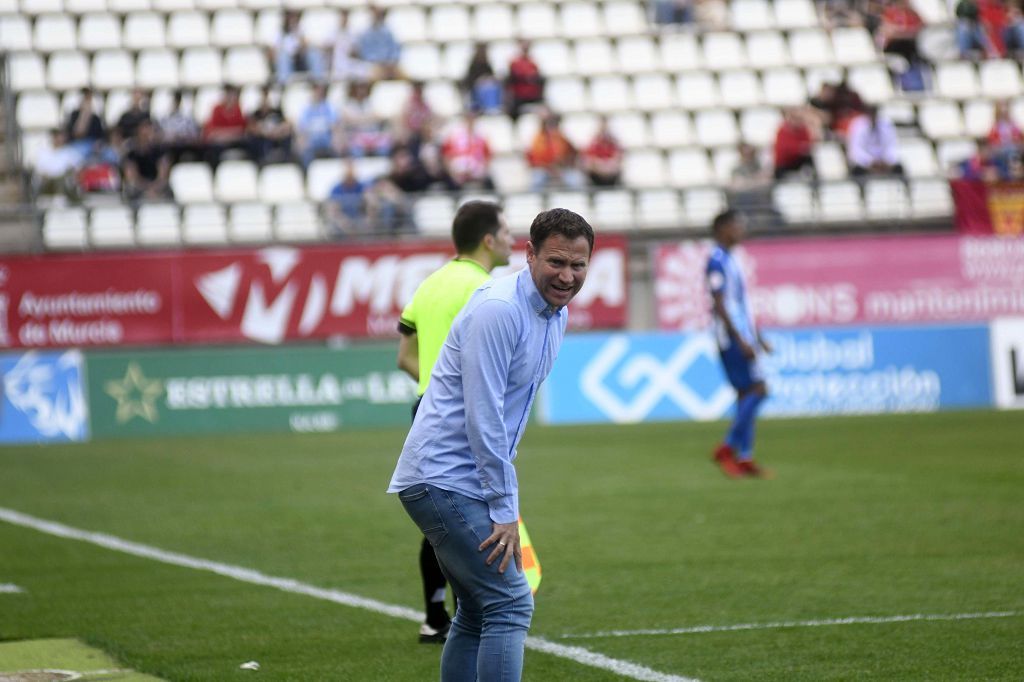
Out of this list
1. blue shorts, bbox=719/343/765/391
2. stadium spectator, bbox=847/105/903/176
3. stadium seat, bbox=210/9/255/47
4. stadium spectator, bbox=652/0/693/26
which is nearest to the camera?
blue shorts, bbox=719/343/765/391

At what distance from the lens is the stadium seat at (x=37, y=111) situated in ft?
84.1

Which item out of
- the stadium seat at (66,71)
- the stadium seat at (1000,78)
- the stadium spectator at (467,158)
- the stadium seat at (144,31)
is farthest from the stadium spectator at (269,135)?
the stadium seat at (1000,78)

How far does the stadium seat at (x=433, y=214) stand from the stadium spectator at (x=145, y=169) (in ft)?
12.0

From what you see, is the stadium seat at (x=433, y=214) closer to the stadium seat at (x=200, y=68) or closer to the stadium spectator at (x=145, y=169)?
the stadium spectator at (x=145, y=169)

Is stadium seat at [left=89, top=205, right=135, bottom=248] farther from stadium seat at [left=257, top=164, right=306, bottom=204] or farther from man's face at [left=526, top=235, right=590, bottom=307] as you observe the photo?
man's face at [left=526, top=235, right=590, bottom=307]

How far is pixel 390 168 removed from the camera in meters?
24.1

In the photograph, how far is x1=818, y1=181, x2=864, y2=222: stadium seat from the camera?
24.5 meters

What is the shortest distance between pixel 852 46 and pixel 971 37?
2157 mm

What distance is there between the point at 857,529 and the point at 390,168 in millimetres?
14137

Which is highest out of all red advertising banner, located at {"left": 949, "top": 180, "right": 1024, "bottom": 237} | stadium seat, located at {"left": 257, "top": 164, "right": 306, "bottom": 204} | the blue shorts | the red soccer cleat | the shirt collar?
stadium seat, located at {"left": 257, "top": 164, "right": 306, "bottom": 204}

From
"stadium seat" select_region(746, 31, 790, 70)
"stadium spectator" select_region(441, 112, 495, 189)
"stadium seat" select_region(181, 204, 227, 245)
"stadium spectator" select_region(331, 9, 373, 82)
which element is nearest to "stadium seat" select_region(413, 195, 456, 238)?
"stadium spectator" select_region(441, 112, 495, 189)

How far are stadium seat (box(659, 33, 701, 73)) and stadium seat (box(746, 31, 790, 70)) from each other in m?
0.97

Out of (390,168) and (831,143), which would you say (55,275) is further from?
(831,143)

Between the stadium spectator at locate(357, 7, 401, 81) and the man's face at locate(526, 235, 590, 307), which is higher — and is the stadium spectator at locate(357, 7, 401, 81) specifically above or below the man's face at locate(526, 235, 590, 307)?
above
